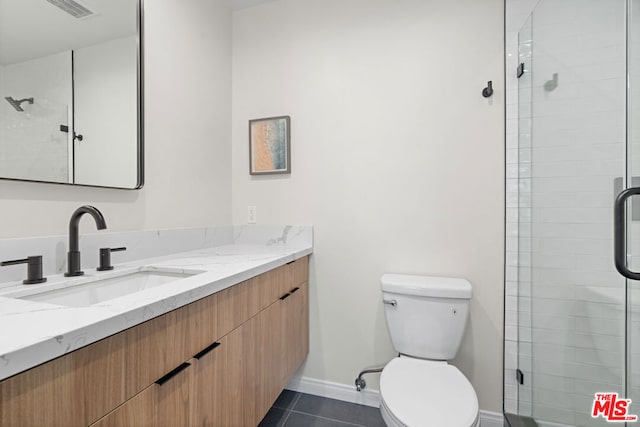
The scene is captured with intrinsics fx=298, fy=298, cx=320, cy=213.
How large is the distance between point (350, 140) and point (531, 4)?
1.10 metres

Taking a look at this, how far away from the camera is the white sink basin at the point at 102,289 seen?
2.98 feet

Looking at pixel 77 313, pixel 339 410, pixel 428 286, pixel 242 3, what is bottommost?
pixel 339 410

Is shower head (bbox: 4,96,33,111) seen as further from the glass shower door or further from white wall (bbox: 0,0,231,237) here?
the glass shower door

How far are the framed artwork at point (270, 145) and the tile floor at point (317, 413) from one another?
1381 millimetres

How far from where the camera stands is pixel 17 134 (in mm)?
953

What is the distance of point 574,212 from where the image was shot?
3.94ft

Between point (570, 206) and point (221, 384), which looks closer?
point (221, 384)

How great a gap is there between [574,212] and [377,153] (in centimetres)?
93

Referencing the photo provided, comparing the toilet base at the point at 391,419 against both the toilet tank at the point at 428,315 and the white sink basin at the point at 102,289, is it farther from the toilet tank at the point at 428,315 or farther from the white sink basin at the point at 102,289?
the white sink basin at the point at 102,289

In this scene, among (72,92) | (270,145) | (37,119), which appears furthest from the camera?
(270,145)

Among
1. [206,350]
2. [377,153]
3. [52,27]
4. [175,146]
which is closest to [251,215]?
[175,146]

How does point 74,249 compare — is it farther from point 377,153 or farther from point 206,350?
point 377,153

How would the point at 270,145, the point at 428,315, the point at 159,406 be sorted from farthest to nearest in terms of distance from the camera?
the point at 270,145
the point at 428,315
the point at 159,406

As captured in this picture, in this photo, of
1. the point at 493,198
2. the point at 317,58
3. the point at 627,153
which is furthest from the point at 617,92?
the point at 317,58
